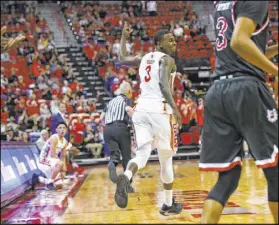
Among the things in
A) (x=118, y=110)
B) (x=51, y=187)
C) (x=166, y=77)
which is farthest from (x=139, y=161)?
(x=51, y=187)

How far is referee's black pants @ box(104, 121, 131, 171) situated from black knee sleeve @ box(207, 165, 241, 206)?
17.1 ft

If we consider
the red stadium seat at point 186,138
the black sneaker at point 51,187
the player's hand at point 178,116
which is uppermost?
the player's hand at point 178,116

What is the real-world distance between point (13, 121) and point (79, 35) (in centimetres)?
918

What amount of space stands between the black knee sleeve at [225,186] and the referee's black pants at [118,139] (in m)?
5.21

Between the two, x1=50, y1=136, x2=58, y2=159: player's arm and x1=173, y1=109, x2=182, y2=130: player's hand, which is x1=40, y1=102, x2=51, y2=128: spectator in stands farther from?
x1=173, y1=109, x2=182, y2=130: player's hand

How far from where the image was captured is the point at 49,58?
2089cm

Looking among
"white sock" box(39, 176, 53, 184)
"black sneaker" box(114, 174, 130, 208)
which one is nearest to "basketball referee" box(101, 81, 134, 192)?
"white sock" box(39, 176, 53, 184)

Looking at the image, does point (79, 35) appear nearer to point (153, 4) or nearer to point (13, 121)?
point (153, 4)

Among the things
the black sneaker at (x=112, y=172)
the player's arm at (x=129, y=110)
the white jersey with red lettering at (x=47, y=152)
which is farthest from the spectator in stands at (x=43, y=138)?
the black sneaker at (x=112, y=172)

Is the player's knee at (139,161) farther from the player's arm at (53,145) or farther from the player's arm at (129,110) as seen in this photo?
the player's arm at (53,145)

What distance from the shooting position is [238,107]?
3.08m

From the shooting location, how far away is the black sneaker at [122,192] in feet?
15.8

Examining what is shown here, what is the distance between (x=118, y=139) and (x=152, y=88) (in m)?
2.91

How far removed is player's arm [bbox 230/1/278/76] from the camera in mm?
2945
